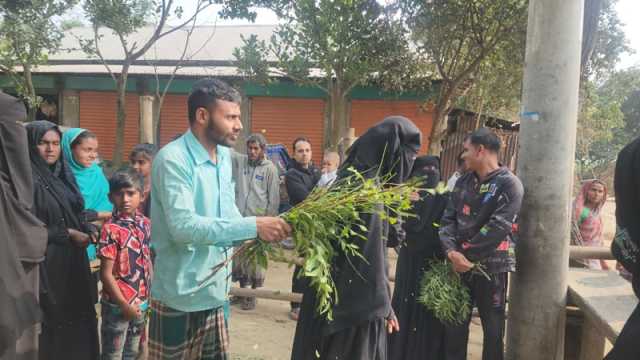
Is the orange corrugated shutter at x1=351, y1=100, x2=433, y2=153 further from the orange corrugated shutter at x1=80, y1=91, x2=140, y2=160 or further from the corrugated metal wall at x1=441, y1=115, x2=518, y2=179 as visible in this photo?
the orange corrugated shutter at x1=80, y1=91, x2=140, y2=160

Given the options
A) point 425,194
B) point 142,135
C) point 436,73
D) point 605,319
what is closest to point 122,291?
point 425,194

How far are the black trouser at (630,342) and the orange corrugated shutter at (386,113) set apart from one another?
9.37m

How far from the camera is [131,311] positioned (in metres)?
3.34

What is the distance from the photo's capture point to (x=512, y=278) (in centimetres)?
385

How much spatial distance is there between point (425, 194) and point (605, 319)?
178 cm

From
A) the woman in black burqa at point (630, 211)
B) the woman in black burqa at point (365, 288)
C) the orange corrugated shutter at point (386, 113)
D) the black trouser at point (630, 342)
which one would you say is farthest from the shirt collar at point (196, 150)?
the orange corrugated shutter at point (386, 113)

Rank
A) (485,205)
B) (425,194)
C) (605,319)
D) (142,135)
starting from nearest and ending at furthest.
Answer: (605,319) < (485,205) < (425,194) < (142,135)

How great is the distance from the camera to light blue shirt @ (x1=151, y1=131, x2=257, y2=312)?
219cm

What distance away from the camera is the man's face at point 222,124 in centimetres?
243

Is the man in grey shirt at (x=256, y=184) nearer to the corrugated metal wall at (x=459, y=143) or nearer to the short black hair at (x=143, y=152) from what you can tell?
the short black hair at (x=143, y=152)

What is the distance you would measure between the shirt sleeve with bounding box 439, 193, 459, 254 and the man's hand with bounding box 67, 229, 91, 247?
252cm

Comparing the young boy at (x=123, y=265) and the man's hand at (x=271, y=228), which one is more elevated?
the man's hand at (x=271, y=228)

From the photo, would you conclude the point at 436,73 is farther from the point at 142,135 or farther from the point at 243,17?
the point at 142,135

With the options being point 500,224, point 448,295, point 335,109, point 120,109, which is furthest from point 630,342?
point 120,109
